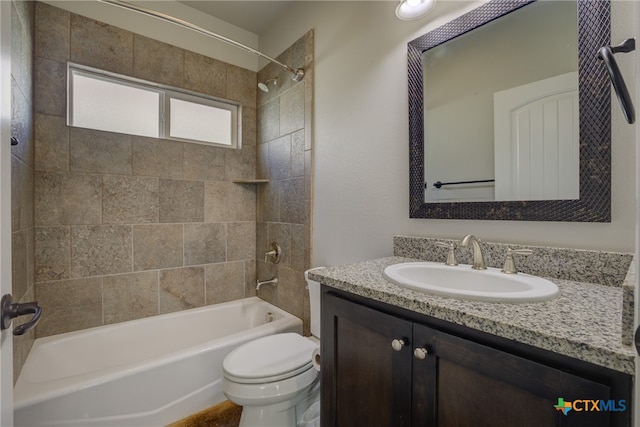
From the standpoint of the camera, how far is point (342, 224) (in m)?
1.72

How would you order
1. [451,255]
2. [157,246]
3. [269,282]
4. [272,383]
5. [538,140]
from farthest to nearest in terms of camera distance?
[269,282] → [157,246] → [272,383] → [451,255] → [538,140]

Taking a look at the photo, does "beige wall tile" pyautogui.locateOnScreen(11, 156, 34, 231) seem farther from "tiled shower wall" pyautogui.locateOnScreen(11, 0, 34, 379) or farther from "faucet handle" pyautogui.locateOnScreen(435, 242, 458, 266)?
"faucet handle" pyautogui.locateOnScreen(435, 242, 458, 266)

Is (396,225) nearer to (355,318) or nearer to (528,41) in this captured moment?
(355,318)

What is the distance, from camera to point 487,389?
2.06ft

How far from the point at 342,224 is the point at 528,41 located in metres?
1.17

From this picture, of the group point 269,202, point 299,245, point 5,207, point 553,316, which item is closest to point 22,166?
point 5,207

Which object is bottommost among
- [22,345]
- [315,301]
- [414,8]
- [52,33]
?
[22,345]

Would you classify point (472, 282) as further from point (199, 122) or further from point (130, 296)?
point (199, 122)

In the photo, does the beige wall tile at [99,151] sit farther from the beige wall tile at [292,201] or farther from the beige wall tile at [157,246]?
the beige wall tile at [292,201]

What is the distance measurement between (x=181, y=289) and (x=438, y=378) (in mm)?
2016

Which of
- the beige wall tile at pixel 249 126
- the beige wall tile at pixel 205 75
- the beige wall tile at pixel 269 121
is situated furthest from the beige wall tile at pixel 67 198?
the beige wall tile at pixel 269 121

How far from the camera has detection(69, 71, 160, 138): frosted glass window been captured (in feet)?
6.03

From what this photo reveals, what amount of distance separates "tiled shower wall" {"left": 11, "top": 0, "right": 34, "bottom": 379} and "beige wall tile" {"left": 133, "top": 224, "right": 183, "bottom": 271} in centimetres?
53

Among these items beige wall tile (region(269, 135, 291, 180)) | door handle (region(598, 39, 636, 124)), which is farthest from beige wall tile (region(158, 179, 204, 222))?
door handle (region(598, 39, 636, 124))
